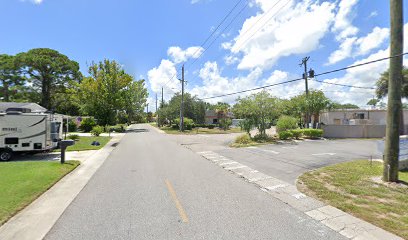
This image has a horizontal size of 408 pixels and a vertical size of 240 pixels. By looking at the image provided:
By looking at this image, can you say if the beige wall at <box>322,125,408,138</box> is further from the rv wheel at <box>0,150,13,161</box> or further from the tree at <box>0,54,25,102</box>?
the tree at <box>0,54,25,102</box>

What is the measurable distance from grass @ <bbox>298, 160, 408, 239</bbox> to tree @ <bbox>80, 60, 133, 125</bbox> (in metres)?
39.4

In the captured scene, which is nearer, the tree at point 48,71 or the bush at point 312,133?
the bush at point 312,133

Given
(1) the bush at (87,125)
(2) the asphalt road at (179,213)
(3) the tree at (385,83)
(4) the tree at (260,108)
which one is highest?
(3) the tree at (385,83)

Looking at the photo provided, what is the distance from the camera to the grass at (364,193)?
202 inches

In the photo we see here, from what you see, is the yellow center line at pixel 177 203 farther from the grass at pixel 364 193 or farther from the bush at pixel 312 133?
the bush at pixel 312 133

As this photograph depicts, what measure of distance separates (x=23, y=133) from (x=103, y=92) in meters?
30.6

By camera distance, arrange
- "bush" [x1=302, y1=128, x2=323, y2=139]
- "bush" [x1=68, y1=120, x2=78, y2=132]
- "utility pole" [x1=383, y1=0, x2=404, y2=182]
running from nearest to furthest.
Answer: "utility pole" [x1=383, y1=0, x2=404, y2=182] → "bush" [x1=302, y1=128, x2=323, y2=139] → "bush" [x1=68, y1=120, x2=78, y2=132]

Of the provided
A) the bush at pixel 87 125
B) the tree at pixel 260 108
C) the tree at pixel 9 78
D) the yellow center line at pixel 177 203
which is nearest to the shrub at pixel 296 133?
the tree at pixel 260 108

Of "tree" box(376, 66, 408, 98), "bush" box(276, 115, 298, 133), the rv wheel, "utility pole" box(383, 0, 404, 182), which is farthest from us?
"tree" box(376, 66, 408, 98)

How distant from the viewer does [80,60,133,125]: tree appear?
137ft

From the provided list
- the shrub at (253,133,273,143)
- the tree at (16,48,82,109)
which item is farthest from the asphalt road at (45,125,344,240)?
the tree at (16,48,82,109)

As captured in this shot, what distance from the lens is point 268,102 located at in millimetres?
23938

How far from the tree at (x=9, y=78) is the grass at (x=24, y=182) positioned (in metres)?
48.7

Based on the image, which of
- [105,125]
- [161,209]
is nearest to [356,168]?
[161,209]
